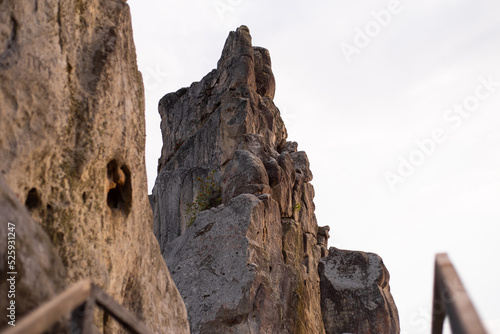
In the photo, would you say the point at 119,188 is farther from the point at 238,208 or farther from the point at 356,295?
the point at 356,295

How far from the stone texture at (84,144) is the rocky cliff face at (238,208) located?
27.8ft

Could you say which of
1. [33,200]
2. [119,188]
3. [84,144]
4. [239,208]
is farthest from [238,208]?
[33,200]

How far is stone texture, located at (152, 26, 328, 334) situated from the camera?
15058 millimetres

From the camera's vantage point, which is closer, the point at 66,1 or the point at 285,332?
the point at 66,1

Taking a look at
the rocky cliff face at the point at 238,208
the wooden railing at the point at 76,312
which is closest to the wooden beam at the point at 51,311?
the wooden railing at the point at 76,312

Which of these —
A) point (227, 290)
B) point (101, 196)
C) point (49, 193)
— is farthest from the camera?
point (227, 290)

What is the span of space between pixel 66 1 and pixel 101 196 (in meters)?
1.97

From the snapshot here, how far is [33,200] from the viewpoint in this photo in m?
4.57

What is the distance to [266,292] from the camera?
615 inches

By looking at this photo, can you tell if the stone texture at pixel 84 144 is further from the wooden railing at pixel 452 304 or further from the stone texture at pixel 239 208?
the stone texture at pixel 239 208

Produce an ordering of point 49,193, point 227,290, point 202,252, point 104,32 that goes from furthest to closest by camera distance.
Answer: point 202,252 → point 227,290 → point 104,32 → point 49,193

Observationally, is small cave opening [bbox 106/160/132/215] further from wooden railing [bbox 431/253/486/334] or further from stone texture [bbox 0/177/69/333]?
wooden railing [bbox 431/253/486/334]

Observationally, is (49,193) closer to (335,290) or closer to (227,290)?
(227,290)

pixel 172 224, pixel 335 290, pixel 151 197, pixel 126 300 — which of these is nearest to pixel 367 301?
pixel 335 290
